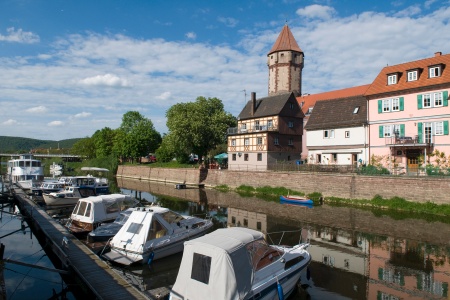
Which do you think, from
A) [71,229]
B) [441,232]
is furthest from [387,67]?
[71,229]

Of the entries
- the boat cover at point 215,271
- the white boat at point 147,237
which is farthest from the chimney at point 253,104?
the boat cover at point 215,271

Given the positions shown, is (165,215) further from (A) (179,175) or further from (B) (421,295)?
(A) (179,175)

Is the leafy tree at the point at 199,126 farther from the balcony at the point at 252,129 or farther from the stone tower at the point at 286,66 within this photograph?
the stone tower at the point at 286,66

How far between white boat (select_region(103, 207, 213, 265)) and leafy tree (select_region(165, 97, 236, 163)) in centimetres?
4109

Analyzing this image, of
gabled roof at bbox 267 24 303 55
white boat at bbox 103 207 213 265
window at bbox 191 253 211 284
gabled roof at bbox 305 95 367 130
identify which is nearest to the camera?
window at bbox 191 253 211 284

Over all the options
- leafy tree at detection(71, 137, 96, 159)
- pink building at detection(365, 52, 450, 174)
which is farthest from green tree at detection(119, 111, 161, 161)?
pink building at detection(365, 52, 450, 174)

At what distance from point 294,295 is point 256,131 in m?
38.6

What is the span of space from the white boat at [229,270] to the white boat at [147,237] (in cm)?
551

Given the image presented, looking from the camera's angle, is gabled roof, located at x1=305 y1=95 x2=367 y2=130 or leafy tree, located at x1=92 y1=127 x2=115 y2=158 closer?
gabled roof, located at x1=305 y1=95 x2=367 y2=130

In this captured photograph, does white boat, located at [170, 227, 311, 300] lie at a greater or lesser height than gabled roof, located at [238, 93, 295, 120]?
lesser

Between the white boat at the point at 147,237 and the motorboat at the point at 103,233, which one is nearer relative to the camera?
the white boat at the point at 147,237

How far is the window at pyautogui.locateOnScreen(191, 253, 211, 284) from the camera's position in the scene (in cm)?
978

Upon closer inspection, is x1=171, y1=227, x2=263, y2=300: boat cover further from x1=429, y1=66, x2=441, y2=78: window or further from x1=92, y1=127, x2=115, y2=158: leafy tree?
x1=92, y1=127, x2=115, y2=158: leafy tree

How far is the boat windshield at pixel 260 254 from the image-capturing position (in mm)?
11023
